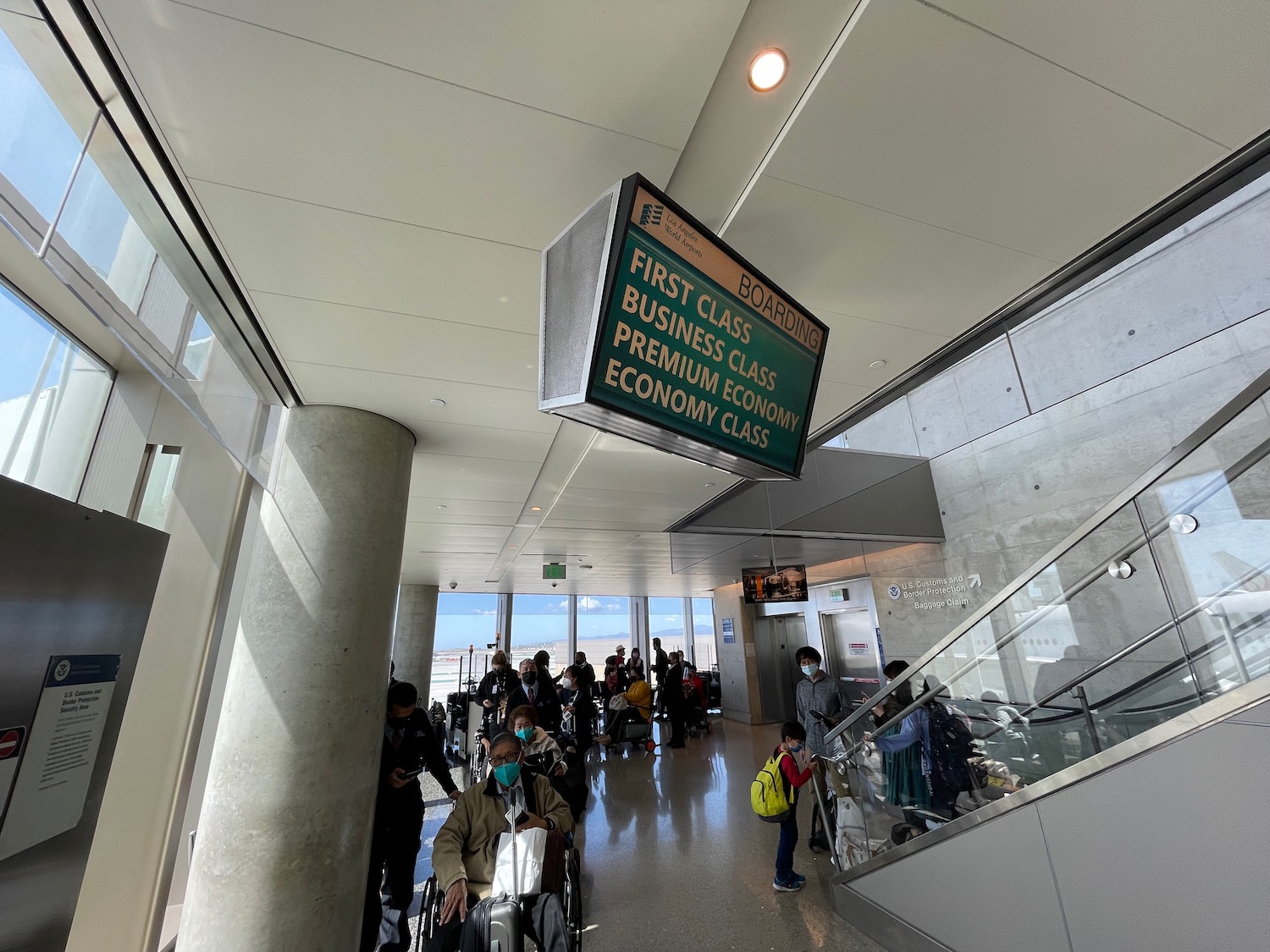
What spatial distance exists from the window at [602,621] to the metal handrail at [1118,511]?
1626 centimetres

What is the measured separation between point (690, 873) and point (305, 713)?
10.4 ft

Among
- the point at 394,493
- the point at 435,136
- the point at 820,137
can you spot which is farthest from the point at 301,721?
the point at 820,137

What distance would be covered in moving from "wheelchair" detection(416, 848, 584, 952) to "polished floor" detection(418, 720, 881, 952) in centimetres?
77

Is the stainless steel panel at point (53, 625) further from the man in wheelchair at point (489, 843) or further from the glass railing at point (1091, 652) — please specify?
the glass railing at point (1091, 652)

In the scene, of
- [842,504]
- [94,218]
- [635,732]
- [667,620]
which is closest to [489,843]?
[94,218]

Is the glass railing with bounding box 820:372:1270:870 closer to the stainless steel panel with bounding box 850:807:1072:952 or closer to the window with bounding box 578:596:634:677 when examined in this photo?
the stainless steel panel with bounding box 850:807:1072:952

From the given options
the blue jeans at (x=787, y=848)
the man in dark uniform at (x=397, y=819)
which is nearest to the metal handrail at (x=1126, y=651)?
the blue jeans at (x=787, y=848)

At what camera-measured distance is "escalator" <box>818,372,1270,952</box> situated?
6.26 feet

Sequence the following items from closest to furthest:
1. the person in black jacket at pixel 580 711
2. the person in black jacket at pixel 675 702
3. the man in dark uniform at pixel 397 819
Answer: the man in dark uniform at pixel 397 819 → the person in black jacket at pixel 580 711 → the person in black jacket at pixel 675 702

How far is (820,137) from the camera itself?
5.32ft

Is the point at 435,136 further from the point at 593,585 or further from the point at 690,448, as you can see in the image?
the point at 593,585

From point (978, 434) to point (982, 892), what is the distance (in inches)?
161

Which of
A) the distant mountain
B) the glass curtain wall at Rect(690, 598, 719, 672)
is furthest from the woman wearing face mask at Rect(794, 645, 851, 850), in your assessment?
the glass curtain wall at Rect(690, 598, 719, 672)

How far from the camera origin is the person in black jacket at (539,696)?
19.5 feet
